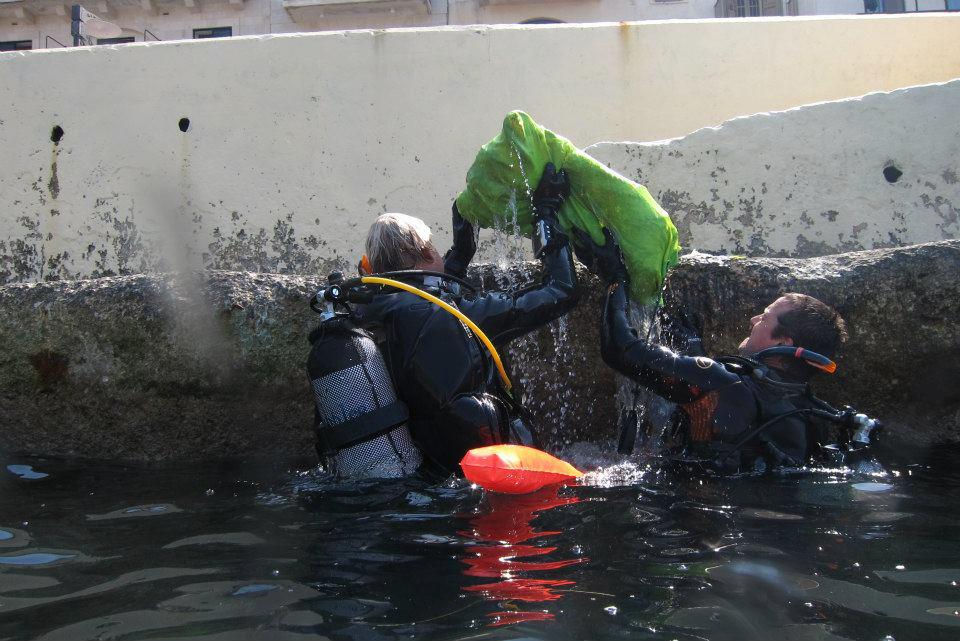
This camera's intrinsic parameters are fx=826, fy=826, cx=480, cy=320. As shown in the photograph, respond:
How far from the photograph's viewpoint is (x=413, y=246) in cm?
343

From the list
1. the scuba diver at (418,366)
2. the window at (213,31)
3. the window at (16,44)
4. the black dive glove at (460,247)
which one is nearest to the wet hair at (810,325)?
the scuba diver at (418,366)

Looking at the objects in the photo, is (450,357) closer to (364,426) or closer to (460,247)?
(364,426)

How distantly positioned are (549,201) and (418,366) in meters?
0.94

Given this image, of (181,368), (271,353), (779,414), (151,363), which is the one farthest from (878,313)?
(151,363)

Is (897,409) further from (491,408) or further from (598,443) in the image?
(491,408)

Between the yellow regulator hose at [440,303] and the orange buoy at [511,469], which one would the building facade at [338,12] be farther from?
the orange buoy at [511,469]

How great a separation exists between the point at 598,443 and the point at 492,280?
36.9 inches

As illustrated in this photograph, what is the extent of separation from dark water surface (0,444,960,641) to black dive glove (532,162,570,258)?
39.1 inches

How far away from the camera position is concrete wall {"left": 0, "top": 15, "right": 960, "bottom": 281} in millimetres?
6922

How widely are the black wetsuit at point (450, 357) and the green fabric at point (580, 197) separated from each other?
384 millimetres

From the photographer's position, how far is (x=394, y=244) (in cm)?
342

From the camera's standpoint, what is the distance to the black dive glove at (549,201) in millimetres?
3424

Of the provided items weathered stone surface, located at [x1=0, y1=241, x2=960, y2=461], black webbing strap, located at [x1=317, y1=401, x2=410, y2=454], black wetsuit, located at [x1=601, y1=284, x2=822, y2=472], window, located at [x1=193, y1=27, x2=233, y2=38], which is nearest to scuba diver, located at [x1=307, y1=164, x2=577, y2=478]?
black webbing strap, located at [x1=317, y1=401, x2=410, y2=454]

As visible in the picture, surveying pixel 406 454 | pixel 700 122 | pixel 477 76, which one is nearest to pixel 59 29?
pixel 477 76
